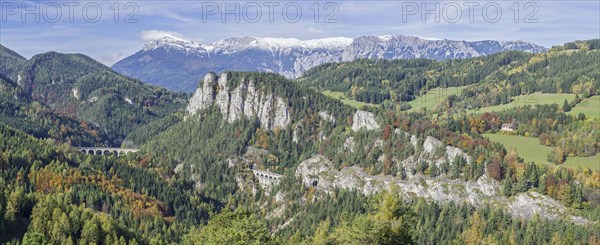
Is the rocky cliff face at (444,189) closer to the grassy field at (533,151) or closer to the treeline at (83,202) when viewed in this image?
the grassy field at (533,151)

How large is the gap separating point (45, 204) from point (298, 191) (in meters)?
97.9

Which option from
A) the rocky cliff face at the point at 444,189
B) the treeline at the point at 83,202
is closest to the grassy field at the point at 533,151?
the rocky cliff face at the point at 444,189

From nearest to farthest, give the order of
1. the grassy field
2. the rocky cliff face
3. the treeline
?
the treeline → the rocky cliff face → the grassy field

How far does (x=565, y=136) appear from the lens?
183 metres

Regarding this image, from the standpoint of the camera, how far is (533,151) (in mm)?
178625

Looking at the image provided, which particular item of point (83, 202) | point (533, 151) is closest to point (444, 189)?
point (533, 151)

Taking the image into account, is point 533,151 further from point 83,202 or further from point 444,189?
point 83,202

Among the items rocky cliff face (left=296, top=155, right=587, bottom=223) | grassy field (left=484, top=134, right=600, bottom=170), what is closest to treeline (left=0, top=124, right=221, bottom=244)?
rocky cliff face (left=296, top=155, right=587, bottom=223)

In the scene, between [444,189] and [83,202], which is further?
[444,189]

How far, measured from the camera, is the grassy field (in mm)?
164375

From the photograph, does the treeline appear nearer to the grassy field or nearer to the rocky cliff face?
the rocky cliff face

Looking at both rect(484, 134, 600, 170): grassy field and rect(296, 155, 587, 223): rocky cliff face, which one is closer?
rect(296, 155, 587, 223): rocky cliff face

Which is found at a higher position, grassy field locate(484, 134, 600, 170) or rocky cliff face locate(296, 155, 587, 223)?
grassy field locate(484, 134, 600, 170)

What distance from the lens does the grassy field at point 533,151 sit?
164 metres
